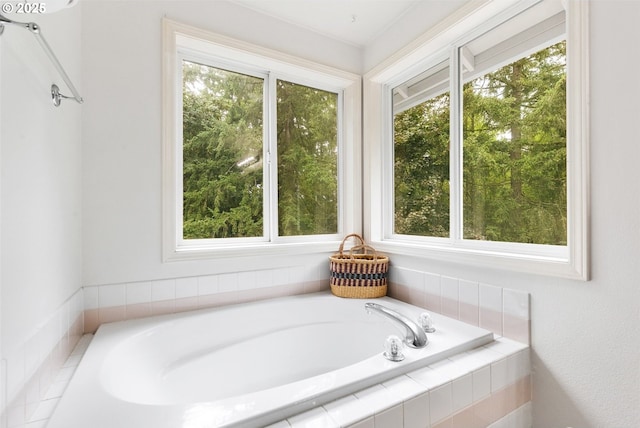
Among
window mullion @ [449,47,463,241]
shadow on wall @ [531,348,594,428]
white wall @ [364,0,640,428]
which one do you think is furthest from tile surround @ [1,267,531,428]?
window mullion @ [449,47,463,241]

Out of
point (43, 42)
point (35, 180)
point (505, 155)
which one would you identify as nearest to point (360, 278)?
point (505, 155)

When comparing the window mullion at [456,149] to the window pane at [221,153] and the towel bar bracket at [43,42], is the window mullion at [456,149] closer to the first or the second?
the window pane at [221,153]

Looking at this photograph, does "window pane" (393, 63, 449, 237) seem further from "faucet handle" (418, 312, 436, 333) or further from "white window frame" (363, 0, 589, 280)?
"faucet handle" (418, 312, 436, 333)

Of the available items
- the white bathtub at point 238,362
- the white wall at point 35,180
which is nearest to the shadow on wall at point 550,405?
the white bathtub at point 238,362

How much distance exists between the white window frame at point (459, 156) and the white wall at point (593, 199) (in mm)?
40

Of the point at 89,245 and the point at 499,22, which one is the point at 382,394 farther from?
the point at 499,22

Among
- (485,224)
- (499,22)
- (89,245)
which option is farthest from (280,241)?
(499,22)

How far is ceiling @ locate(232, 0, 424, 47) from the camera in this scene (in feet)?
6.02

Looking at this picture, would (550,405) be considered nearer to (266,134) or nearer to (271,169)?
(271,169)

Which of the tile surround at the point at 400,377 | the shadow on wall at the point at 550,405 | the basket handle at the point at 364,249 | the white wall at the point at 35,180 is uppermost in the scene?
the white wall at the point at 35,180

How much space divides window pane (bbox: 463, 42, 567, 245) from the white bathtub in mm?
561

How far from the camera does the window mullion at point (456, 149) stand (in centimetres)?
174

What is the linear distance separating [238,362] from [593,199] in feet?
5.75

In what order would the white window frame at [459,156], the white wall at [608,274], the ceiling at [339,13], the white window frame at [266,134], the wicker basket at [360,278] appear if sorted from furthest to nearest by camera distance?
the wicker basket at [360,278] < the ceiling at [339,13] < the white window frame at [266,134] < the white window frame at [459,156] < the white wall at [608,274]
